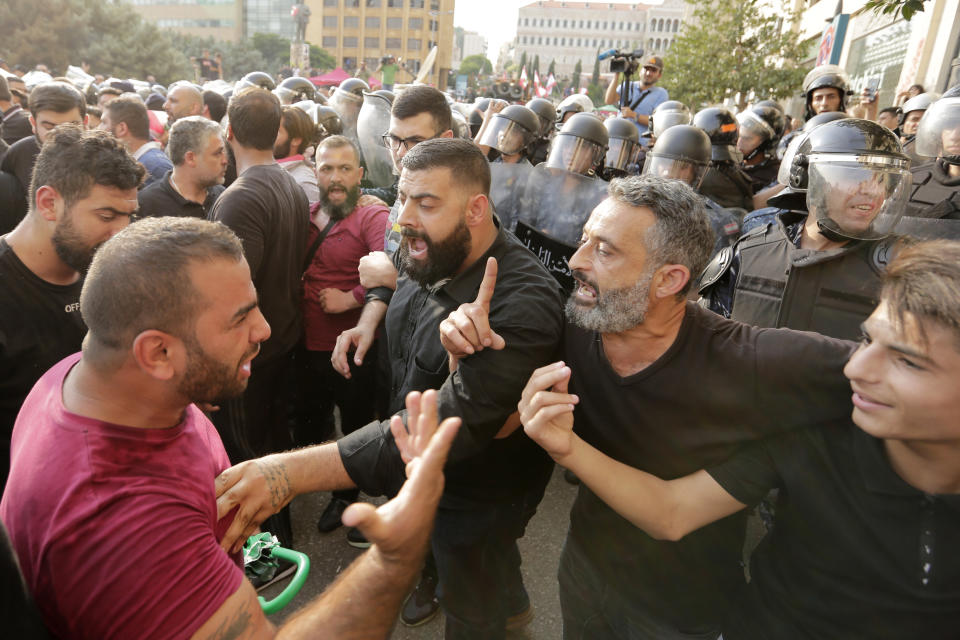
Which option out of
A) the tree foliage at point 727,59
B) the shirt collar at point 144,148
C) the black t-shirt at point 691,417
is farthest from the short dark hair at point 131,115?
the tree foliage at point 727,59

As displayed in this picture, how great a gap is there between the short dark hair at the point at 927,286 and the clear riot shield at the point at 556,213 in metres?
1.90

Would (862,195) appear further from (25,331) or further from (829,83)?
(829,83)

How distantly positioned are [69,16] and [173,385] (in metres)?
41.2

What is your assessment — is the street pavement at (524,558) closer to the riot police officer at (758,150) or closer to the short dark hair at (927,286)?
the short dark hair at (927,286)

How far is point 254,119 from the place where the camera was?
3055mm

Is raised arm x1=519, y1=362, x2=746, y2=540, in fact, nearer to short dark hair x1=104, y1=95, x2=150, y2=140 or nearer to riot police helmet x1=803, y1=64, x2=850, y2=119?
short dark hair x1=104, y1=95, x2=150, y2=140

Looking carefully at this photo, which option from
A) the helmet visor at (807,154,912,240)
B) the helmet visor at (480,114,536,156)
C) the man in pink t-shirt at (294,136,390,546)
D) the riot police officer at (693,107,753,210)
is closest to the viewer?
the helmet visor at (807,154,912,240)

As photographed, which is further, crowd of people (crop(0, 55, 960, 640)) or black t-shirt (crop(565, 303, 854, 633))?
black t-shirt (crop(565, 303, 854, 633))

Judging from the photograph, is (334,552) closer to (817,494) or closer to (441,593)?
(441,593)

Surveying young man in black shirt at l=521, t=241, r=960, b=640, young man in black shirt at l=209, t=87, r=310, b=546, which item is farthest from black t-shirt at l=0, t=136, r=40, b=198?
young man in black shirt at l=521, t=241, r=960, b=640

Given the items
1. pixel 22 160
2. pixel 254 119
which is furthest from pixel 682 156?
pixel 22 160

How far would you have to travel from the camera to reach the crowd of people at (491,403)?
3.51ft

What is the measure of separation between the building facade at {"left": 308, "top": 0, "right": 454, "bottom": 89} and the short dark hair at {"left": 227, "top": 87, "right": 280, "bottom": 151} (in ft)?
266

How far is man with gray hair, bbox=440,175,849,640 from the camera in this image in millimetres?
1568
